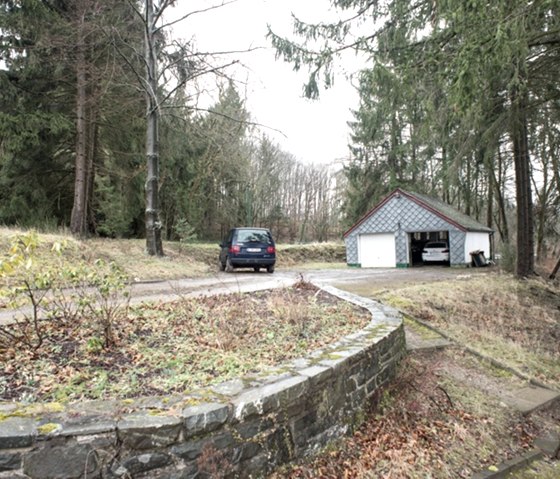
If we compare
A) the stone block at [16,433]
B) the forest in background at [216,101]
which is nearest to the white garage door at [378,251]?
the forest in background at [216,101]

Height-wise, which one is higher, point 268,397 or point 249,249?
point 249,249

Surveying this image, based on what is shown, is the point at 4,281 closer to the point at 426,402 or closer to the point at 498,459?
the point at 426,402

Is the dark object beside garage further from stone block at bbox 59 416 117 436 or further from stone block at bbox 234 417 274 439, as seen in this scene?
stone block at bbox 59 416 117 436

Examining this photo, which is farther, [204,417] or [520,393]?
[520,393]

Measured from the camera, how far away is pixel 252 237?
13.2 meters

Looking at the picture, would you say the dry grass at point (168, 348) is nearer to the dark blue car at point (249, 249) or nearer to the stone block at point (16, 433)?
the stone block at point (16, 433)

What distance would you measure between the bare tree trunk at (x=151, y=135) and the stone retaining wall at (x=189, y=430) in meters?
9.19

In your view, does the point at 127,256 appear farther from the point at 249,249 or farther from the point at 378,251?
the point at 378,251

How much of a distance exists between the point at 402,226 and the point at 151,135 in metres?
13.8

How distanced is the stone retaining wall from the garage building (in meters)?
17.2

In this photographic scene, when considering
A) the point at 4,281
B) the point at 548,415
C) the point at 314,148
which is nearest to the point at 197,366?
the point at 548,415

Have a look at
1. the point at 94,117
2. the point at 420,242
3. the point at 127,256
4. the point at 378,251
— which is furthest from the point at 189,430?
the point at 420,242

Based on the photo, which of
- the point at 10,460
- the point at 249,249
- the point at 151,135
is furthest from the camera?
the point at 249,249

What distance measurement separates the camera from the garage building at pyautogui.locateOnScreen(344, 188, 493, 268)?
61.4 ft
